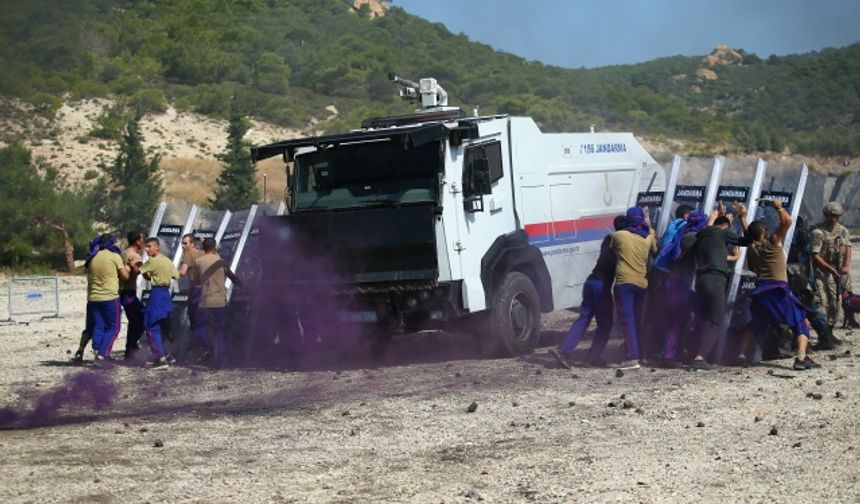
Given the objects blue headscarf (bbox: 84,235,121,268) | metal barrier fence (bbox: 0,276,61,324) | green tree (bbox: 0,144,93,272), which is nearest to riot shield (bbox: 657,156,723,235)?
blue headscarf (bbox: 84,235,121,268)

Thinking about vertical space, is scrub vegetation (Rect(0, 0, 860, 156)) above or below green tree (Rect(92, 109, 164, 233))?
above

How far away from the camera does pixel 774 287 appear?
1305 cm

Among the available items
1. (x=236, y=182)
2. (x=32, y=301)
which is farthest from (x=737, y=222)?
(x=236, y=182)

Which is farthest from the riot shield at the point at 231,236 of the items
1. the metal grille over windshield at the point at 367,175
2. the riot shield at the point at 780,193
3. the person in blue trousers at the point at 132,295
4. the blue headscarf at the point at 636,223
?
the riot shield at the point at 780,193

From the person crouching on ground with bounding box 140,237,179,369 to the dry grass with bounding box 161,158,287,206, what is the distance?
95.8 feet

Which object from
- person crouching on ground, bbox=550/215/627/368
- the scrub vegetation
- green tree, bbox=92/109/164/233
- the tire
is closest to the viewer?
person crouching on ground, bbox=550/215/627/368

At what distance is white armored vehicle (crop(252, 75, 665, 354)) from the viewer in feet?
46.0

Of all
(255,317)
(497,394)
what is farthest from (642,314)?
(255,317)

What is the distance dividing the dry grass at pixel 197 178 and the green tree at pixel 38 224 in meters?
7.88

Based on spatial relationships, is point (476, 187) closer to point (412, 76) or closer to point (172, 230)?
point (172, 230)

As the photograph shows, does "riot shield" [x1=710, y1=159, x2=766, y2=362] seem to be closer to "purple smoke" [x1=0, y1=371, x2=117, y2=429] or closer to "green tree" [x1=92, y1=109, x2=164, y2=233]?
"purple smoke" [x1=0, y1=371, x2=117, y2=429]

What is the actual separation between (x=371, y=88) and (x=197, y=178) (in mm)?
17018

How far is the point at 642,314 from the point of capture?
14.3 m

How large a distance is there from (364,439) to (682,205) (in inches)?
249
